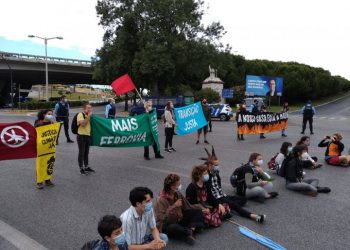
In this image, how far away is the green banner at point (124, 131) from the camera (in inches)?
372

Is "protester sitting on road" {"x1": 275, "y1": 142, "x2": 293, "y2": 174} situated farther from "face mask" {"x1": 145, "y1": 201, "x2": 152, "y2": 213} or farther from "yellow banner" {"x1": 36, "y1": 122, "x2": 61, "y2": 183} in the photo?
"yellow banner" {"x1": 36, "y1": 122, "x2": 61, "y2": 183}

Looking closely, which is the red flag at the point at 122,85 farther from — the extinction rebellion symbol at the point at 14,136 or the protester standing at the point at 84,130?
the extinction rebellion symbol at the point at 14,136

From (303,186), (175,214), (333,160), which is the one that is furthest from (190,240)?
(333,160)

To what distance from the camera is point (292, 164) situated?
7973mm

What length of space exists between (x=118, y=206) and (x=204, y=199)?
1682 mm

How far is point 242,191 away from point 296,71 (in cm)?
6484

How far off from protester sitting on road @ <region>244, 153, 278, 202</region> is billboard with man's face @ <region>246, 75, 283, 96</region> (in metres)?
37.3

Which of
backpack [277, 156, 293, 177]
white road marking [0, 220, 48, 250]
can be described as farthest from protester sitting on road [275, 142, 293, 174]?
white road marking [0, 220, 48, 250]

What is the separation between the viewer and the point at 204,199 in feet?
20.0

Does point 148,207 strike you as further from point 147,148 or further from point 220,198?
point 147,148

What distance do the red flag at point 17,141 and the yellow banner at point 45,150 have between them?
0.92 feet

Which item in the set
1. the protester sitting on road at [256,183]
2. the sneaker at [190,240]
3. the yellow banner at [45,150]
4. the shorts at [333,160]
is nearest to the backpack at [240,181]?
the protester sitting on road at [256,183]

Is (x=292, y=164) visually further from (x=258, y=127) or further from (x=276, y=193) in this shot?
(x=258, y=127)

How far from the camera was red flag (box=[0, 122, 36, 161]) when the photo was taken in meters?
6.84
